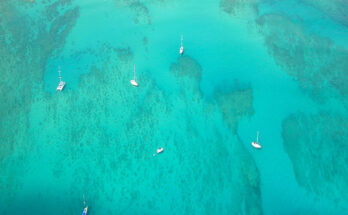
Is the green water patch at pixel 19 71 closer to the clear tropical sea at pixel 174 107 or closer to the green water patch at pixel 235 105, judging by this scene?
the clear tropical sea at pixel 174 107

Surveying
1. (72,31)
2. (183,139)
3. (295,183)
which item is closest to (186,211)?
(183,139)

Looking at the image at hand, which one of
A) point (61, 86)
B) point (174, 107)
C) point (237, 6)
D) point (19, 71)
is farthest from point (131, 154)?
point (237, 6)

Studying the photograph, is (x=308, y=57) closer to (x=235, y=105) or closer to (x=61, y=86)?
(x=235, y=105)

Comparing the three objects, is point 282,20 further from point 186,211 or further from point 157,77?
point 186,211

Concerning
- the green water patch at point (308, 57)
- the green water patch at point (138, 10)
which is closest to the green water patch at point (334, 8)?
the green water patch at point (308, 57)

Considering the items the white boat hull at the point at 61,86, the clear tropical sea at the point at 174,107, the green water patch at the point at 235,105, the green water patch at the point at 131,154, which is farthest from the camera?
the white boat hull at the point at 61,86

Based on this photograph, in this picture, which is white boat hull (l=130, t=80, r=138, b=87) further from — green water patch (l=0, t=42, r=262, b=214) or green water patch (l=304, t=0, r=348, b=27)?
green water patch (l=304, t=0, r=348, b=27)
